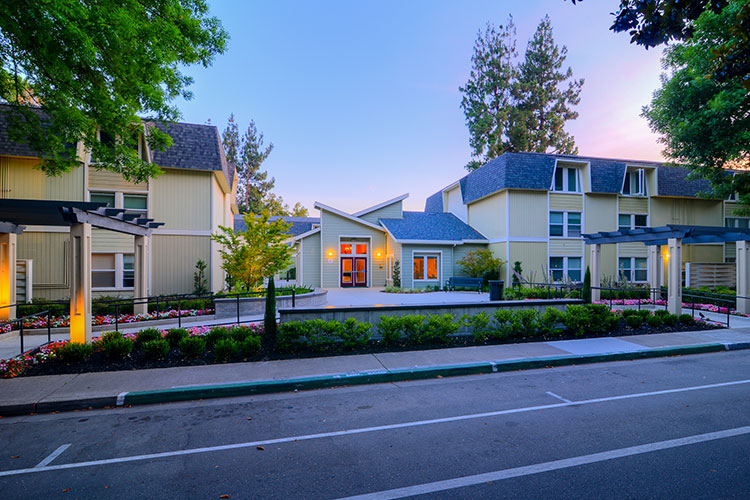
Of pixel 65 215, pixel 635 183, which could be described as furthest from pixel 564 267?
pixel 65 215

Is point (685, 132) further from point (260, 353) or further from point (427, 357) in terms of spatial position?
point (260, 353)

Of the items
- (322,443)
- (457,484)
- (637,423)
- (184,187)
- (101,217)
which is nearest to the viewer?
(457,484)

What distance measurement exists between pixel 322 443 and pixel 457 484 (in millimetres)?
1637

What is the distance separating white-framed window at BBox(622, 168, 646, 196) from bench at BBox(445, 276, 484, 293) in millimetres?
12496

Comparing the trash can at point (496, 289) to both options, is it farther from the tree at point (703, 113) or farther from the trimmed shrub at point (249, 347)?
the tree at point (703, 113)

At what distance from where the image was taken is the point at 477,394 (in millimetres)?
5965

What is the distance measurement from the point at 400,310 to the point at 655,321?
7612 millimetres

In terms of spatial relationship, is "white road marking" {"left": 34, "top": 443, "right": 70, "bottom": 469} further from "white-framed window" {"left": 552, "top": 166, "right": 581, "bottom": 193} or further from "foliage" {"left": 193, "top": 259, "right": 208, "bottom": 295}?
"white-framed window" {"left": 552, "top": 166, "right": 581, "bottom": 193}

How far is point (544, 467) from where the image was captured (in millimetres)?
3656

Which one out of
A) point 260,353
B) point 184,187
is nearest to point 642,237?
point 260,353

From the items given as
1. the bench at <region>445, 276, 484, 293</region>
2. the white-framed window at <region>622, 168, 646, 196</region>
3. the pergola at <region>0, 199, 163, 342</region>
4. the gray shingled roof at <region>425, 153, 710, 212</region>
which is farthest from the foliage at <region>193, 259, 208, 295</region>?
the white-framed window at <region>622, 168, 646, 196</region>

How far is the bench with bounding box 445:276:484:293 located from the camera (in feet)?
74.9

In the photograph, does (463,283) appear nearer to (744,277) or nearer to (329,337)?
(744,277)

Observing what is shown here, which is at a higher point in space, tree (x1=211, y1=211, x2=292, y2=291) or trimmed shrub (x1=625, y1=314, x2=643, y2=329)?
tree (x1=211, y1=211, x2=292, y2=291)
